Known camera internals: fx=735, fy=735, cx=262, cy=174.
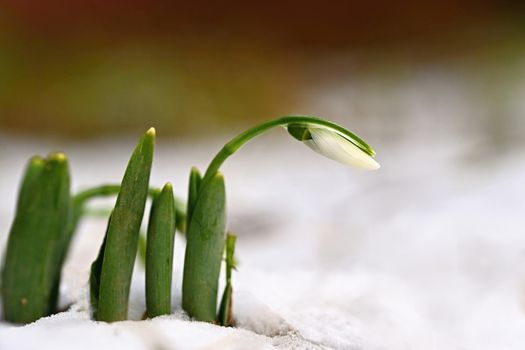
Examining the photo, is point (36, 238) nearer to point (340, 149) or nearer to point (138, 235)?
point (138, 235)

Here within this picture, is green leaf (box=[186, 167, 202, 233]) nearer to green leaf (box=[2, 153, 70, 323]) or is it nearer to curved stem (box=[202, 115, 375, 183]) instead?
curved stem (box=[202, 115, 375, 183])

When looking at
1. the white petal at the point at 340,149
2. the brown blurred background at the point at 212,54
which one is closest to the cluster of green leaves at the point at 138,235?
the white petal at the point at 340,149

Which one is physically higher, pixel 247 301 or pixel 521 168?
pixel 521 168

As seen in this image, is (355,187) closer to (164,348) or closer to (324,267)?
(324,267)

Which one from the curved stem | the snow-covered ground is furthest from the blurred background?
the curved stem

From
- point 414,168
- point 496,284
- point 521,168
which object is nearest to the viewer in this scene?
point 496,284

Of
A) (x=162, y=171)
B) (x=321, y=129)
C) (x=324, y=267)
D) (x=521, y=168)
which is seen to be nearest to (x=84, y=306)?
(x=321, y=129)
